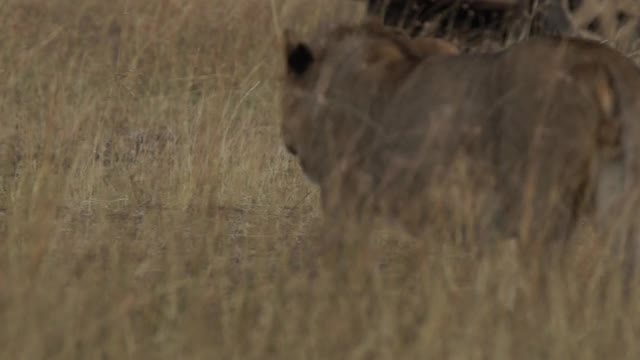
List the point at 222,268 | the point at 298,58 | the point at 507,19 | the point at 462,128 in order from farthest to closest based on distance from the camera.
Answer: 1. the point at 507,19
2. the point at 298,58
3. the point at 462,128
4. the point at 222,268

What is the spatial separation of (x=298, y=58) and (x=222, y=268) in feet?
4.30

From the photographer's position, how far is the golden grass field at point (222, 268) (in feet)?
12.4

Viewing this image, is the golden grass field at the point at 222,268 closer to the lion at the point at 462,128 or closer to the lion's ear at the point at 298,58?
the lion at the point at 462,128

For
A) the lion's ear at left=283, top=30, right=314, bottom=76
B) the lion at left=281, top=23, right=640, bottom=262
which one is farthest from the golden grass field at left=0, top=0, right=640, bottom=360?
the lion's ear at left=283, top=30, right=314, bottom=76

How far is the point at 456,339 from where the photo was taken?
3.76 m

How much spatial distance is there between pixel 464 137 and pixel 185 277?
915 mm

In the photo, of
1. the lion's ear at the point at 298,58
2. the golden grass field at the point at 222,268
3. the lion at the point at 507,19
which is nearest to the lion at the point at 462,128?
the lion's ear at the point at 298,58

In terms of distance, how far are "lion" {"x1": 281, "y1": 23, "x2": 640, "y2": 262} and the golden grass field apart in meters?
0.13

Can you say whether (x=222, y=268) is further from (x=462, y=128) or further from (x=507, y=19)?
(x=507, y=19)

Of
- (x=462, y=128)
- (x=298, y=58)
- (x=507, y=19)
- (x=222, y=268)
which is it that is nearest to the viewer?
(x=222, y=268)

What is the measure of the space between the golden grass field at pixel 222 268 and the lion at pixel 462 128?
0.13 metres

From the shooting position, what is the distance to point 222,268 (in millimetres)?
4562

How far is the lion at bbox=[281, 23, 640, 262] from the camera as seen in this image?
14.6 feet

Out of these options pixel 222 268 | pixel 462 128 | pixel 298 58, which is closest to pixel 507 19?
pixel 298 58
